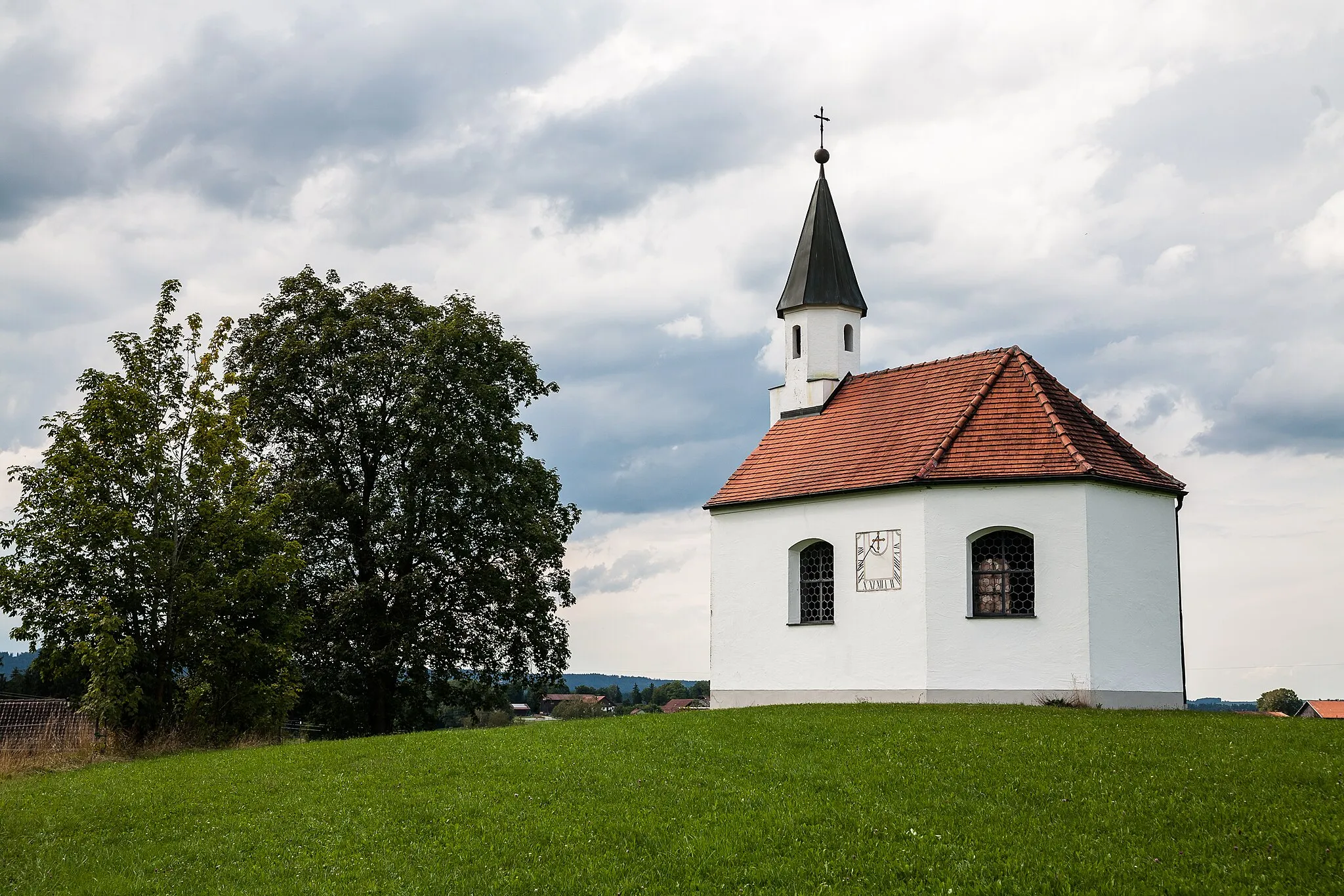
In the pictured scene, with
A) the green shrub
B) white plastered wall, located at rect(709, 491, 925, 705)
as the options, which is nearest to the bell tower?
white plastered wall, located at rect(709, 491, 925, 705)

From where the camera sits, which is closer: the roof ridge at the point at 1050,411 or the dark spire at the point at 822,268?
the roof ridge at the point at 1050,411

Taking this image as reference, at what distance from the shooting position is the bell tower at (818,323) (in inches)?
1159

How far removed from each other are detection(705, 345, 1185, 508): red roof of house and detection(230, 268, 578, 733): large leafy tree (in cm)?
766

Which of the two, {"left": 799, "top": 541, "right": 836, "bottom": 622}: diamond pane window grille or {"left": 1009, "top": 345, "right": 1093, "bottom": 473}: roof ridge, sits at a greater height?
{"left": 1009, "top": 345, "right": 1093, "bottom": 473}: roof ridge

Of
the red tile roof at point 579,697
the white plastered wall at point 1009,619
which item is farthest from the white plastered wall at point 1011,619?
the red tile roof at point 579,697

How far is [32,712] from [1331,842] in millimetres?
34036

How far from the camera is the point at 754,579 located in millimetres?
26359

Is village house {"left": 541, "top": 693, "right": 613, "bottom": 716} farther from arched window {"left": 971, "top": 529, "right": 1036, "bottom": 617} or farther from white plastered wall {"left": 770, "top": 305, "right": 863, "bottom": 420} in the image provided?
arched window {"left": 971, "top": 529, "right": 1036, "bottom": 617}

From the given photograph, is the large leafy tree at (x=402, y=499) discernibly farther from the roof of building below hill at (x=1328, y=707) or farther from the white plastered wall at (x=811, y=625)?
the roof of building below hill at (x=1328, y=707)

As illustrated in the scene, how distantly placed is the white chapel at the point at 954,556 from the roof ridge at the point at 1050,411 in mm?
42

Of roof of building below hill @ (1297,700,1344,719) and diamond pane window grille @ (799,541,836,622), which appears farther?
roof of building below hill @ (1297,700,1344,719)

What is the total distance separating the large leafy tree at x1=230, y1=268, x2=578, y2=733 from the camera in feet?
102

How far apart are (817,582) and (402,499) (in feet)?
40.2

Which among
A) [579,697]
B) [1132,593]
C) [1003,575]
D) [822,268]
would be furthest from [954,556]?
[579,697]
